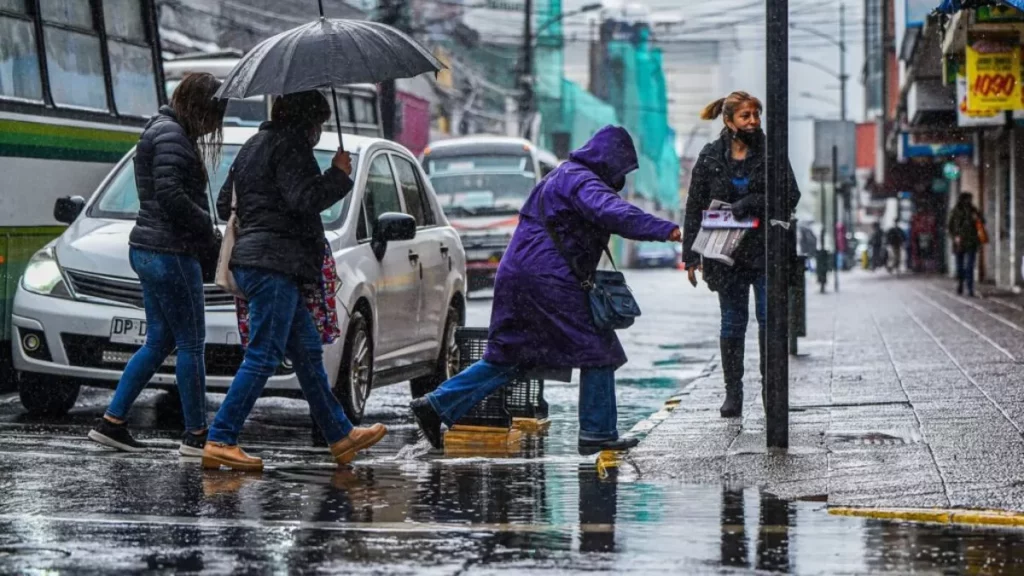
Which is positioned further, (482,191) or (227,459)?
(482,191)

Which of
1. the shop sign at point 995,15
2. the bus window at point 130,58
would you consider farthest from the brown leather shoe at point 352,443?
the shop sign at point 995,15

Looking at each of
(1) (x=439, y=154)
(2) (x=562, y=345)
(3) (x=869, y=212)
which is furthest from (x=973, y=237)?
(3) (x=869, y=212)

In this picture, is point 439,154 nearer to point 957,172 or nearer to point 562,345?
point 957,172

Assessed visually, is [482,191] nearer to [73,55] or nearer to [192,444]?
[73,55]

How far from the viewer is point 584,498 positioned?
7.25m

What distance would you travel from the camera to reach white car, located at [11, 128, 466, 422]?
10094 mm

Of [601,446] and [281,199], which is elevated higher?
[281,199]

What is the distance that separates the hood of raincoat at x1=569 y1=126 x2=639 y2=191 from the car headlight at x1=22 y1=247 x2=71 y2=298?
3.57 meters

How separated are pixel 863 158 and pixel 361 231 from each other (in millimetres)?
65931

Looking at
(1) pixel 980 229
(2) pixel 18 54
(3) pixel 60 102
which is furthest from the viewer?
(1) pixel 980 229

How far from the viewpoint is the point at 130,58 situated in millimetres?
14523

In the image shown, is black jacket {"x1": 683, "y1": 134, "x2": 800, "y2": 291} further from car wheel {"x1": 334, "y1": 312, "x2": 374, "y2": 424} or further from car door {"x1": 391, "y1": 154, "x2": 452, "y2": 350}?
car door {"x1": 391, "y1": 154, "x2": 452, "y2": 350}

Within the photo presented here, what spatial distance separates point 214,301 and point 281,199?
7.02ft

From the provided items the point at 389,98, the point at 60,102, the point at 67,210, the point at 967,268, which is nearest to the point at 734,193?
the point at 67,210
